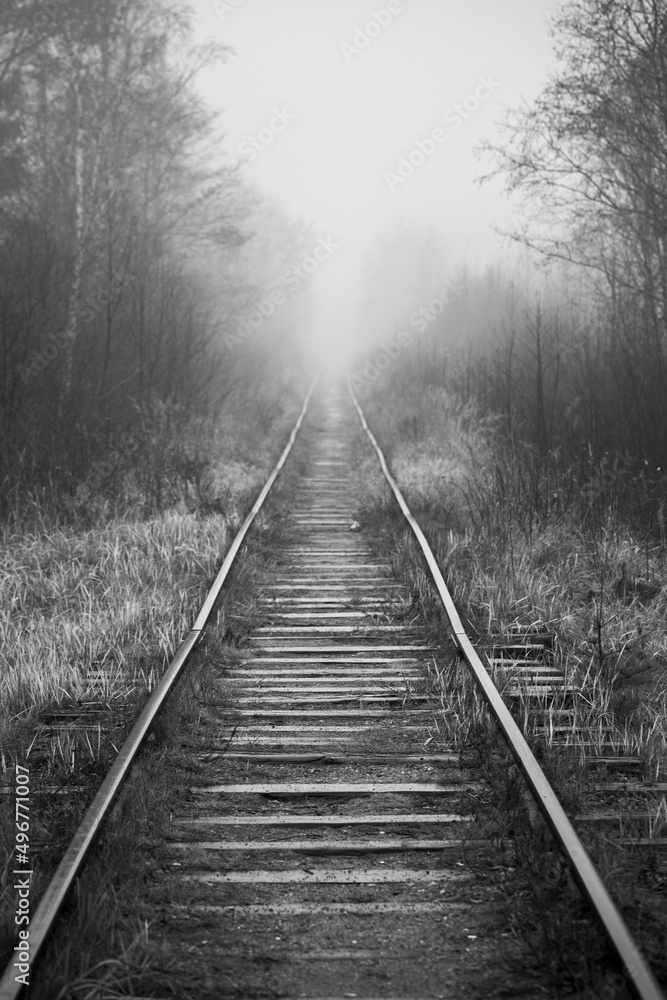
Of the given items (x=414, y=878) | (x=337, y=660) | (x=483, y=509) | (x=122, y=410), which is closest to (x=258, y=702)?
(x=337, y=660)

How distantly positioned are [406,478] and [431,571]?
4724 mm

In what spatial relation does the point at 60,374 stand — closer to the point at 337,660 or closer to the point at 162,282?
the point at 162,282

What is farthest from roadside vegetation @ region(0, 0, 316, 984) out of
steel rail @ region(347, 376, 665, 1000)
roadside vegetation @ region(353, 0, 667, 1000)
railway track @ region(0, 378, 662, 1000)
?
roadside vegetation @ region(353, 0, 667, 1000)

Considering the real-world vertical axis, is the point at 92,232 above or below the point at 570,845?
above

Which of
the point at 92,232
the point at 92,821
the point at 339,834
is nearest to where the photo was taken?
the point at 92,821

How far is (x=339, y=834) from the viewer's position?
322cm

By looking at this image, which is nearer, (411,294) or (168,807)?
(168,807)

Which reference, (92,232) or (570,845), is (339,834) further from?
(92,232)

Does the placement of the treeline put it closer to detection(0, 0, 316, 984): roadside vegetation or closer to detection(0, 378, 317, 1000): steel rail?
detection(0, 0, 316, 984): roadside vegetation

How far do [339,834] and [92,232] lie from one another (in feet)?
38.7

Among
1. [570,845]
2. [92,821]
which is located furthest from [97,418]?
[570,845]

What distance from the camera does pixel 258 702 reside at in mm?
4512

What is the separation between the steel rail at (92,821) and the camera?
221 centimetres

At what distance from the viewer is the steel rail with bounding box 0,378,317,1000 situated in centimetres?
221
